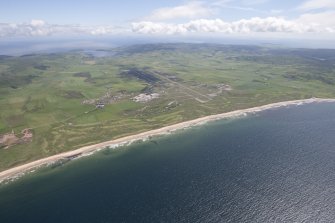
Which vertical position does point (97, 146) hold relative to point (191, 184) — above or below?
below

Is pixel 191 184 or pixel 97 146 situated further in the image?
pixel 97 146

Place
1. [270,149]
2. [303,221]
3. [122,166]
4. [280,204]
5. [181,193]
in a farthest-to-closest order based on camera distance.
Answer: [270,149]
[122,166]
[181,193]
[280,204]
[303,221]

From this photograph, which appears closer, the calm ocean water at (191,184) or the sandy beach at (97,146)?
the calm ocean water at (191,184)

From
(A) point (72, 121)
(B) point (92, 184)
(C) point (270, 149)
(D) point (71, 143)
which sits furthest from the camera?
(A) point (72, 121)

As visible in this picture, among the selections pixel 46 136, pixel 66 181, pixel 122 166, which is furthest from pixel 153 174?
pixel 46 136

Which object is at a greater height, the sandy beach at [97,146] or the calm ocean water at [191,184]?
the calm ocean water at [191,184]

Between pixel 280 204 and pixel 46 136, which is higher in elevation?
pixel 280 204

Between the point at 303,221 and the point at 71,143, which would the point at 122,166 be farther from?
the point at 303,221

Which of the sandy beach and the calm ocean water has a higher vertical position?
the calm ocean water
